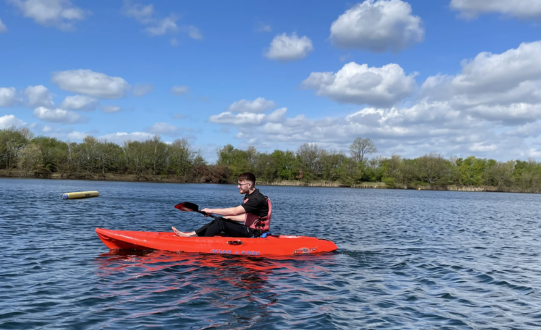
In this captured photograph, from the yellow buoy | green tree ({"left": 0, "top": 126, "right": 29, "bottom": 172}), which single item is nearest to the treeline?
green tree ({"left": 0, "top": 126, "right": 29, "bottom": 172})

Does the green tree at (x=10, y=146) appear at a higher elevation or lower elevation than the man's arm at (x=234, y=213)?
higher

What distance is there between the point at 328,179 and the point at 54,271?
84.8 meters

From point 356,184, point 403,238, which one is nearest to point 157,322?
point 403,238

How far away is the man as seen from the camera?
10188 mm

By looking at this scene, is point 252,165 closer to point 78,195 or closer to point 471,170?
point 471,170

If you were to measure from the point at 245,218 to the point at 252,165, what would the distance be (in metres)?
79.5

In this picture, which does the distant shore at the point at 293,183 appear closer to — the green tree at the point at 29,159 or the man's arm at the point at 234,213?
the green tree at the point at 29,159

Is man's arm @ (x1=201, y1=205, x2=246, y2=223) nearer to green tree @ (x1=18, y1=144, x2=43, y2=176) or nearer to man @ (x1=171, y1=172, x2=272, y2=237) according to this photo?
man @ (x1=171, y1=172, x2=272, y2=237)

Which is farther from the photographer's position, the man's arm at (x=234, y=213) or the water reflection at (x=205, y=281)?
the man's arm at (x=234, y=213)

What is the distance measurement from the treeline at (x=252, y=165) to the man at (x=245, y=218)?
2960 inches

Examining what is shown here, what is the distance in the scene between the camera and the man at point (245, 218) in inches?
401

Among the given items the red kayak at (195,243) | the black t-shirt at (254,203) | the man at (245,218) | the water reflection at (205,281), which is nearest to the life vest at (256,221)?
the man at (245,218)

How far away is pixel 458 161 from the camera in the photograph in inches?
3824

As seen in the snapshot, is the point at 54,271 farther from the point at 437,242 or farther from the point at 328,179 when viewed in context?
the point at 328,179
